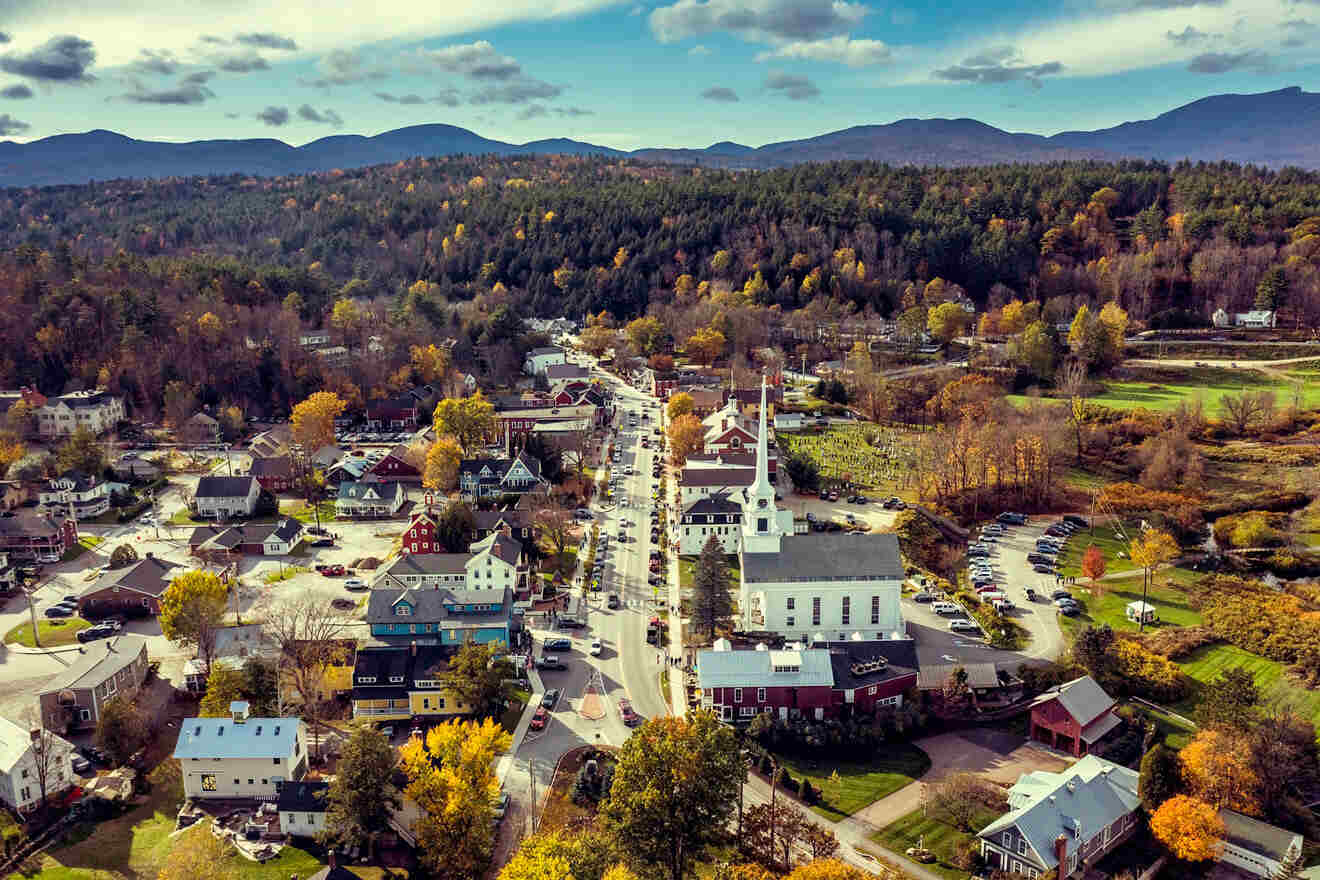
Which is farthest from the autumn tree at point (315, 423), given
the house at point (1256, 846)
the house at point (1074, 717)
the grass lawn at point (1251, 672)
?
the house at point (1256, 846)

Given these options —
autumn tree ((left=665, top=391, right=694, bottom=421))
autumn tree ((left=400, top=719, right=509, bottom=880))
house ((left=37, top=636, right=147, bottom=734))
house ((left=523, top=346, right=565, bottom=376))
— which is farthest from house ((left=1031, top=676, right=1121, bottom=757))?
house ((left=523, top=346, right=565, bottom=376))

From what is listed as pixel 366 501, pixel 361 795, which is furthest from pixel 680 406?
pixel 361 795

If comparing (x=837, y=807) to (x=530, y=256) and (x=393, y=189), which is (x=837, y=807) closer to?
(x=530, y=256)

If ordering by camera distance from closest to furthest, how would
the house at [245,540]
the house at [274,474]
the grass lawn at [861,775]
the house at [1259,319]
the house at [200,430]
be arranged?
the grass lawn at [861,775], the house at [245,540], the house at [274,474], the house at [200,430], the house at [1259,319]

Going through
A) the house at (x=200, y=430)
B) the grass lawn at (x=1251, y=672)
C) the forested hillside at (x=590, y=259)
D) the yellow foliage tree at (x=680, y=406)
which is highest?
the forested hillside at (x=590, y=259)

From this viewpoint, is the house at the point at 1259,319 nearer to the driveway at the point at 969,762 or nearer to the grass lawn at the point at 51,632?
the driveway at the point at 969,762

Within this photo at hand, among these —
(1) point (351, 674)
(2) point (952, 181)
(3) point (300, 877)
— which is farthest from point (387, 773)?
(2) point (952, 181)
